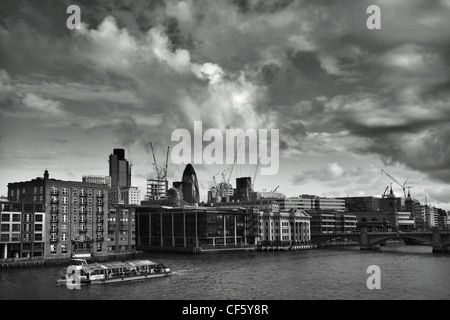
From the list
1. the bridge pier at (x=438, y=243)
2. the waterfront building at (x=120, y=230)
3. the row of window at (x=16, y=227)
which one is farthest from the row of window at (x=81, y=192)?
the bridge pier at (x=438, y=243)

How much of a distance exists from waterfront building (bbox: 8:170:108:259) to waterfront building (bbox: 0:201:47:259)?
117cm

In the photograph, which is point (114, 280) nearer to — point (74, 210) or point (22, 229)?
point (22, 229)

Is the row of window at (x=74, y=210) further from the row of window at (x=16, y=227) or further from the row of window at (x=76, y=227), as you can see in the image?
the row of window at (x=16, y=227)

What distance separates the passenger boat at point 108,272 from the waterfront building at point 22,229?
31.1m

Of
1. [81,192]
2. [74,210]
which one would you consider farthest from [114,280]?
[81,192]

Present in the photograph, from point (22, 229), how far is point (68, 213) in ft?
48.5

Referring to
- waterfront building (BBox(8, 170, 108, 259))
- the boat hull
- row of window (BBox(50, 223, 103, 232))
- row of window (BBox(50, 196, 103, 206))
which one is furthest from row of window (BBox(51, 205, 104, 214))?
the boat hull

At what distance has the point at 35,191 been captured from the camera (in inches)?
5620

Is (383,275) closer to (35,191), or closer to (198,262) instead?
(198,262)

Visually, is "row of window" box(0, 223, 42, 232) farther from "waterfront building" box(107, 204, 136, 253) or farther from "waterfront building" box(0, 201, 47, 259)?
"waterfront building" box(107, 204, 136, 253)

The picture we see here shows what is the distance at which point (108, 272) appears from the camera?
105 m

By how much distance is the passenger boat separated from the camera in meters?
99.3
